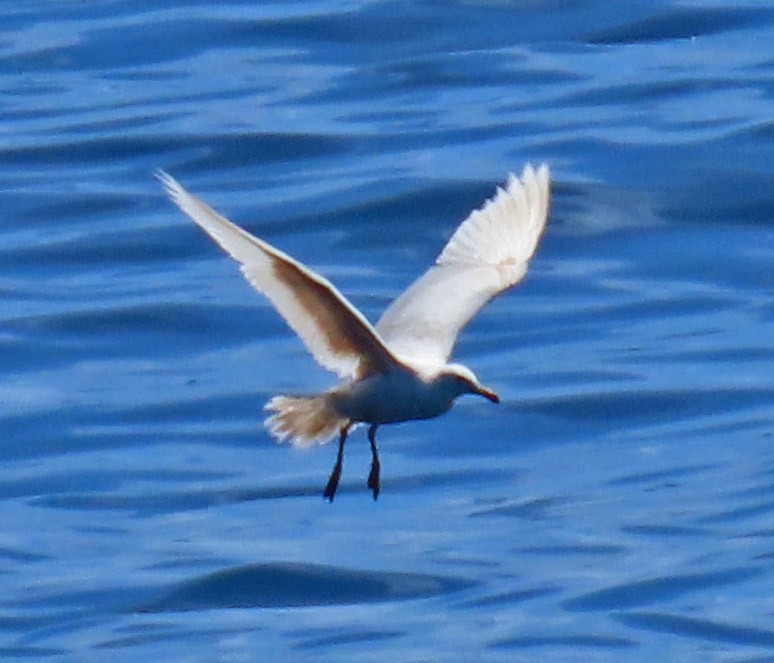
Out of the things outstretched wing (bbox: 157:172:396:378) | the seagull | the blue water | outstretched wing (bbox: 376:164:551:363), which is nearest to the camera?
outstretched wing (bbox: 157:172:396:378)

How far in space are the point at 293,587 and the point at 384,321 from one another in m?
3.77

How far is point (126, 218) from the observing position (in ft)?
60.4

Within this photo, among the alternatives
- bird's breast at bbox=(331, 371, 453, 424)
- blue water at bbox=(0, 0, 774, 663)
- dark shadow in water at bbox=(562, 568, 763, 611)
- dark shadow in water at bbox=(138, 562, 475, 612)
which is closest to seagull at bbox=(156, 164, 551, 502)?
bird's breast at bbox=(331, 371, 453, 424)

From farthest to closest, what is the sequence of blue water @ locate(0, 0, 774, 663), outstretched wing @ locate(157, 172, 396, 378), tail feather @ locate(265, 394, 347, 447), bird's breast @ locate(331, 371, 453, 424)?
blue water @ locate(0, 0, 774, 663), tail feather @ locate(265, 394, 347, 447), bird's breast @ locate(331, 371, 453, 424), outstretched wing @ locate(157, 172, 396, 378)

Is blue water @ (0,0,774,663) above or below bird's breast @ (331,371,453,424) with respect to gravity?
below

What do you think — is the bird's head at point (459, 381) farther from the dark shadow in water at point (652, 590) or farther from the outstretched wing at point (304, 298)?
the dark shadow in water at point (652, 590)

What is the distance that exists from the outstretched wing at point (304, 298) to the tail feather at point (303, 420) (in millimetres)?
251

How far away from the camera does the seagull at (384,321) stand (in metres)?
7.80

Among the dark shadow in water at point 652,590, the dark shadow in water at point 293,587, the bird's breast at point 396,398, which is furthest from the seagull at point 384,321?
the dark shadow in water at point 293,587

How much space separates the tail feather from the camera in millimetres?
8602

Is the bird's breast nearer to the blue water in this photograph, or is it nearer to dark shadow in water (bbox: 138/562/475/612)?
the blue water

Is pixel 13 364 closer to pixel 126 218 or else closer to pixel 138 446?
pixel 138 446

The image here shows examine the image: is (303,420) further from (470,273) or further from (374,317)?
(374,317)

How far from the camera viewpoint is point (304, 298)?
809 cm
